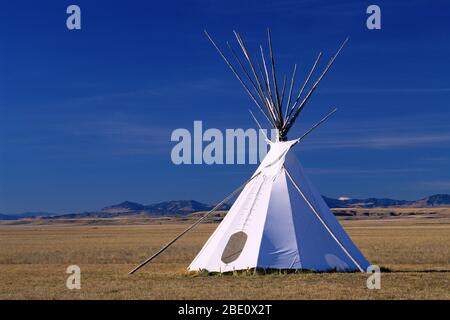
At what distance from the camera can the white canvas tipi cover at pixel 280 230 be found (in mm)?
19516

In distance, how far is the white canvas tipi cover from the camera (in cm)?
1952

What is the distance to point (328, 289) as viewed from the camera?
1619 centimetres

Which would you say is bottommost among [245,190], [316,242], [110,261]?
[110,261]

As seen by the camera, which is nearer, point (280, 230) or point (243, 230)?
point (280, 230)

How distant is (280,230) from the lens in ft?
65.5

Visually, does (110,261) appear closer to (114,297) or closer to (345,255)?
(345,255)

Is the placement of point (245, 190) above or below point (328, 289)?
above
